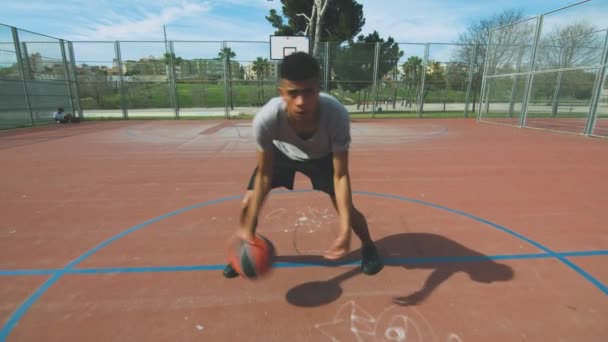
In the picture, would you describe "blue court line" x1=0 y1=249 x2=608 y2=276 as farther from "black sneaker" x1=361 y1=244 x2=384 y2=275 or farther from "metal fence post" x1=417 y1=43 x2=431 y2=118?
"metal fence post" x1=417 y1=43 x2=431 y2=118

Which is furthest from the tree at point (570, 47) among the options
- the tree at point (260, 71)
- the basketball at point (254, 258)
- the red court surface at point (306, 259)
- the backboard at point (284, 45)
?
the basketball at point (254, 258)

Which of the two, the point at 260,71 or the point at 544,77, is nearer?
the point at 544,77

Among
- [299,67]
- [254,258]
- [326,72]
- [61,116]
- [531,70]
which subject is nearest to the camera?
[299,67]

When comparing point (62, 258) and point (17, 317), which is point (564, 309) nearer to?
point (17, 317)

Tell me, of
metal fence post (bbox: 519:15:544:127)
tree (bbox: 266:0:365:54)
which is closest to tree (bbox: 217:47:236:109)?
tree (bbox: 266:0:365:54)

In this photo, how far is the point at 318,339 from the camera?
196 cm

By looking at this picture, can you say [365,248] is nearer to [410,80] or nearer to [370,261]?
[370,261]

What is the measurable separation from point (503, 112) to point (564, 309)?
52.9 ft

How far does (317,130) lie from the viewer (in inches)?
88.5

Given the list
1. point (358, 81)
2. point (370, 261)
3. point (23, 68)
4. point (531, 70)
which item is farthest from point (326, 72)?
point (370, 261)

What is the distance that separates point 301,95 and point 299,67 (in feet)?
0.55

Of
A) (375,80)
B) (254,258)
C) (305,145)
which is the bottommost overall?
(254,258)

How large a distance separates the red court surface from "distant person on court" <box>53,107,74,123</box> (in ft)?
37.1

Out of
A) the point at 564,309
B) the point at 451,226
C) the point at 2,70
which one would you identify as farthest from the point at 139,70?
the point at 564,309
